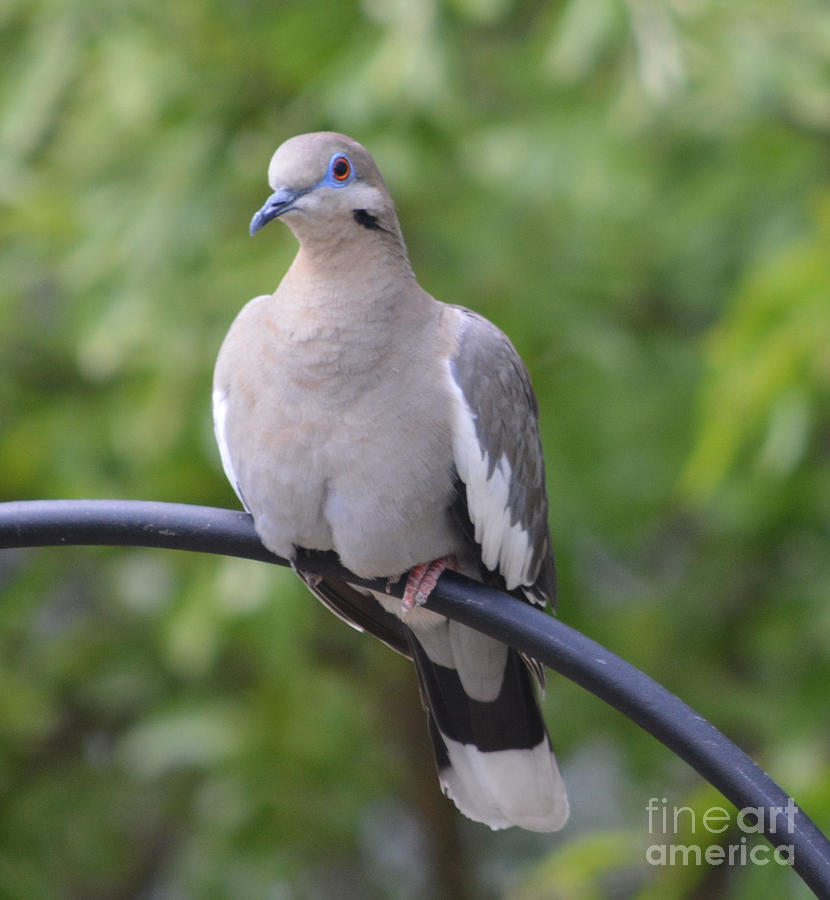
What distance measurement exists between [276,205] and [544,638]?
35.1 inches

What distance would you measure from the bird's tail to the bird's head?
0.83 metres

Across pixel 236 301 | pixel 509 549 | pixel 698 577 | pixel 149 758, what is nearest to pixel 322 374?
pixel 509 549

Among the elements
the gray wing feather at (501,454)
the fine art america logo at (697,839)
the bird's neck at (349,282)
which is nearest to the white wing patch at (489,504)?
the gray wing feather at (501,454)

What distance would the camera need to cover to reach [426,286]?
152 inches

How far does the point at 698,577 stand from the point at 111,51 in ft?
8.39

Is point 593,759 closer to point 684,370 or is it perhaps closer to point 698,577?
point 698,577

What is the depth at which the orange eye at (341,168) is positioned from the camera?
2.35m

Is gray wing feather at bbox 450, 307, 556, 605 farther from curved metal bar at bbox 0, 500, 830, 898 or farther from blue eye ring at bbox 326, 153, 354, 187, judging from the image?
blue eye ring at bbox 326, 153, 354, 187

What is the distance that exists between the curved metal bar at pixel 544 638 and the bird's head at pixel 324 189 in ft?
1.73

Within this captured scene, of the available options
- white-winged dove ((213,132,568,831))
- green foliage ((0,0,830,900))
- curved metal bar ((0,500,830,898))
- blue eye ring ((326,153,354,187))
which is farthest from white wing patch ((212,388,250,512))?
green foliage ((0,0,830,900))

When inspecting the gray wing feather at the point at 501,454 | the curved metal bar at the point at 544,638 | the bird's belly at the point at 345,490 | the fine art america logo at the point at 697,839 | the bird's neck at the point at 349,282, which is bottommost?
the curved metal bar at the point at 544,638

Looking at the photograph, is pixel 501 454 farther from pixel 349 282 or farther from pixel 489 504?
pixel 349 282

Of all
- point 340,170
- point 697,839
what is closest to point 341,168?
point 340,170

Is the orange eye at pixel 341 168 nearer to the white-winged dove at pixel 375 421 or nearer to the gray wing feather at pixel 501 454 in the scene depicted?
the white-winged dove at pixel 375 421
